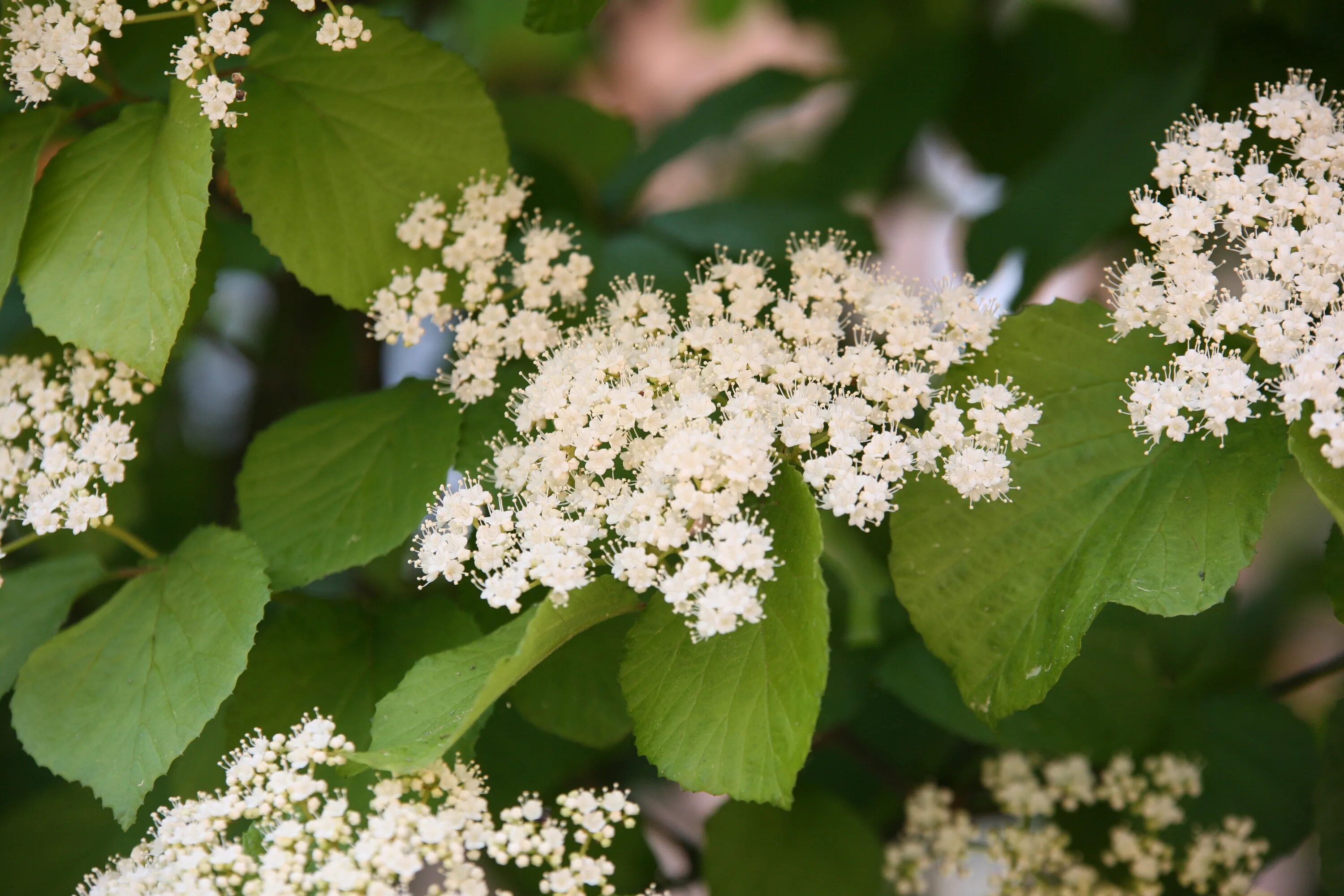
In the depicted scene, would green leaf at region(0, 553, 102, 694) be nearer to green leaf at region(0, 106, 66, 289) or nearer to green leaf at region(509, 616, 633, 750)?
green leaf at region(0, 106, 66, 289)

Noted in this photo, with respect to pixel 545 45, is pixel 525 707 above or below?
below

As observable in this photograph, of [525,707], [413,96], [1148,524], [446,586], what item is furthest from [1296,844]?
[413,96]

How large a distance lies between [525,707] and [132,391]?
0.48 meters

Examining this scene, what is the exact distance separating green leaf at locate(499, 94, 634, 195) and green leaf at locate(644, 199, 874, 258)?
262 millimetres

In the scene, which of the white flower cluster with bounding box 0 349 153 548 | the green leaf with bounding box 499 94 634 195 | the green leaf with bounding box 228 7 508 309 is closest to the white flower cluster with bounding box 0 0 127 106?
the green leaf with bounding box 228 7 508 309

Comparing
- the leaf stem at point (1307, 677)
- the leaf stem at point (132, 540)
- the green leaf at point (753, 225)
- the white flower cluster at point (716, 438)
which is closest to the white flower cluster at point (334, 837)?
the white flower cluster at point (716, 438)

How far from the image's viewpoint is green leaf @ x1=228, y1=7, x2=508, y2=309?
1.06 m

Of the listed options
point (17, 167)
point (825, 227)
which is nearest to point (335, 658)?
point (17, 167)

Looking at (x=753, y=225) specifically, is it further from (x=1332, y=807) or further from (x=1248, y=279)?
(x=1332, y=807)

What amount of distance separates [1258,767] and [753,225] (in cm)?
87

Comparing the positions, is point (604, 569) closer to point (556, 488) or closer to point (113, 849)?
point (556, 488)

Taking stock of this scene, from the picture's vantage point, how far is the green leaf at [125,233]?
0.93m

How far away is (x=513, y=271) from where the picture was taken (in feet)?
3.60

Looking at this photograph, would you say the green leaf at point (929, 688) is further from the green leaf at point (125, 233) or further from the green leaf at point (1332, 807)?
the green leaf at point (125, 233)
